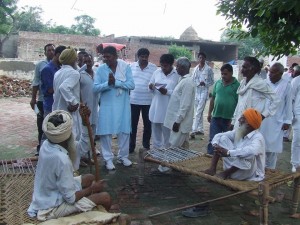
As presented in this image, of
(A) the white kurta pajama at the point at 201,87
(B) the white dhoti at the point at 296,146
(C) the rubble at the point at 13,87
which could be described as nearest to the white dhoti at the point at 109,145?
(B) the white dhoti at the point at 296,146

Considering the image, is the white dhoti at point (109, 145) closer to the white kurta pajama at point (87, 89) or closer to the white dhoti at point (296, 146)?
the white kurta pajama at point (87, 89)

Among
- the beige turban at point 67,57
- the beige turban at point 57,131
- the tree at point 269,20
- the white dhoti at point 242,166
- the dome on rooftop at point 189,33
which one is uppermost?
the dome on rooftop at point 189,33

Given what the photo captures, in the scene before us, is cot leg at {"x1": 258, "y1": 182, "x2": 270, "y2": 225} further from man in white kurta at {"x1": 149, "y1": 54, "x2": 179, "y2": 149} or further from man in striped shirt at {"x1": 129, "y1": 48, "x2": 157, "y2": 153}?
man in striped shirt at {"x1": 129, "y1": 48, "x2": 157, "y2": 153}

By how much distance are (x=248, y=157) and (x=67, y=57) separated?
2682mm

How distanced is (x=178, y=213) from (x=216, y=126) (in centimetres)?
200

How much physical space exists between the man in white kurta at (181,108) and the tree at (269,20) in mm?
975

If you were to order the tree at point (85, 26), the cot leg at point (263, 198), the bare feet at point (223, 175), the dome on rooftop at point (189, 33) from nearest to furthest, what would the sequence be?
1. the cot leg at point (263, 198)
2. the bare feet at point (223, 175)
3. the dome on rooftop at point (189, 33)
4. the tree at point (85, 26)

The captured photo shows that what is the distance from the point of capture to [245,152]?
3.89m

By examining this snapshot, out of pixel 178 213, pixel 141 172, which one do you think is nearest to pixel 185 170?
pixel 178 213

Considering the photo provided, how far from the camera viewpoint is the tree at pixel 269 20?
3982mm

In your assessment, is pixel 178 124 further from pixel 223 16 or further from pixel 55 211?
pixel 55 211

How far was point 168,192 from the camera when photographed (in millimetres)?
4863

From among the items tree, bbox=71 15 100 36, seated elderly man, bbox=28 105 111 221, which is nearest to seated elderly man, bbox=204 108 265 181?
seated elderly man, bbox=28 105 111 221

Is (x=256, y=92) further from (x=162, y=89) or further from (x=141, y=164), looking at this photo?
(x=141, y=164)
